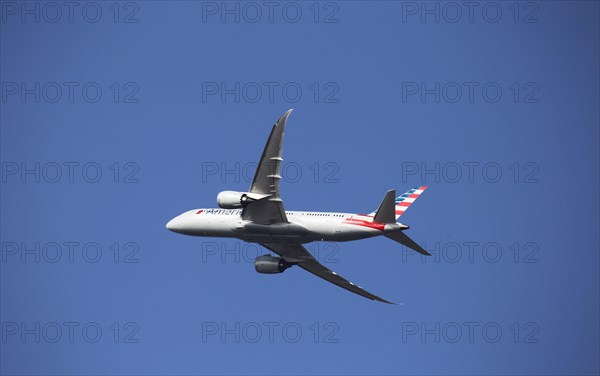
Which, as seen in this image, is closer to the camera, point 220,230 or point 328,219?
point 328,219

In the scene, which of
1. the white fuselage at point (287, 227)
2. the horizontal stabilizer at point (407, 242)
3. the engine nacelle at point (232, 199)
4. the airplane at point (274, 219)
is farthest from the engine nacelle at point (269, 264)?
the horizontal stabilizer at point (407, 242)

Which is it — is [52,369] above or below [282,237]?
below

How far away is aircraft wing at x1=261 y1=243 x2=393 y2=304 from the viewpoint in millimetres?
74000

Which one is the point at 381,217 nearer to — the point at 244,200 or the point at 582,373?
the point at 244,200

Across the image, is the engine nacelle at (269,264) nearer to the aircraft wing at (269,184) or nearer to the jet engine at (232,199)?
the aircraft wing at (269,184)

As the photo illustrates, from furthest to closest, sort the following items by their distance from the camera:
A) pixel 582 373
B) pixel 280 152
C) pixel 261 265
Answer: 1. pixel 582 373
2. pixel 261 265
3. pixel 280 152

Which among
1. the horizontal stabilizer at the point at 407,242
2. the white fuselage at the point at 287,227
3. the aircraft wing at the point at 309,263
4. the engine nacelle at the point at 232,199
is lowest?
the aircraft wing at the point at 309,263

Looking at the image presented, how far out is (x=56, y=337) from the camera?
74.9 meters

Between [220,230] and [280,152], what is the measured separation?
11.8 m

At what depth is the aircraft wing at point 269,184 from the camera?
2303 inches

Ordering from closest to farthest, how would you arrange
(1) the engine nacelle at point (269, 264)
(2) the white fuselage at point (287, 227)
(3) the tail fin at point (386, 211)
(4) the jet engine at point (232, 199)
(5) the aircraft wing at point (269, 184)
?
(5) the aircraft wing at point (269, 184), (3) the tail fin at point (386, 211), (2) the white fuselage at point (287, 227), (4) the jet engine at point (232, 199), (1) the engine nacelle at point (269, 264)

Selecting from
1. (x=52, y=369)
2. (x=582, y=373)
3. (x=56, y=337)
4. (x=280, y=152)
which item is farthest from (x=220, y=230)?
→ (x=582, y=373)

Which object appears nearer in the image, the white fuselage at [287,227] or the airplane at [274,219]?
the airplane at [274,219]

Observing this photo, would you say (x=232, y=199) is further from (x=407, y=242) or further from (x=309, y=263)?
(x=309, y=263)
